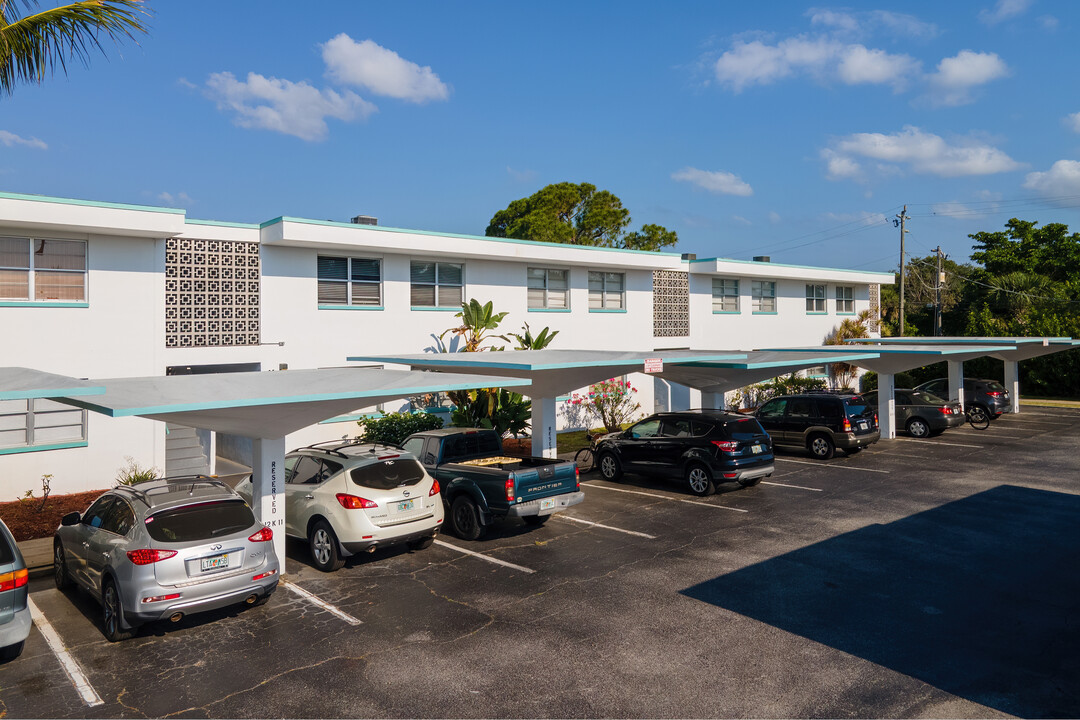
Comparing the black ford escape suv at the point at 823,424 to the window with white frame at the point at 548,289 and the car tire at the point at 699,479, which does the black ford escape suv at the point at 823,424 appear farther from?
the window with white frame at the point at 548,289

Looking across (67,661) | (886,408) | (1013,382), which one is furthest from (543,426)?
(1013,382)

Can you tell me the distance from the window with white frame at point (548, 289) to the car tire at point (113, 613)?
646 inches

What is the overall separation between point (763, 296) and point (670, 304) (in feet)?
20.0

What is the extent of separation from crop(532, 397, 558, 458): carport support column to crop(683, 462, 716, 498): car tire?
2.84 m

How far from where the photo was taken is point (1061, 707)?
5.92m

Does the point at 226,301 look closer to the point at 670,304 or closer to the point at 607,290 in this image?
the point at 607,290

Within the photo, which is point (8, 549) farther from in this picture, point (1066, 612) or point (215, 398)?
point (1066, 612)

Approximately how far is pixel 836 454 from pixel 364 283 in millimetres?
13683

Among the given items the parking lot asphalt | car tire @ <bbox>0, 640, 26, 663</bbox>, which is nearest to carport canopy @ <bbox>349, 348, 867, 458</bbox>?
the parking lot asphalt

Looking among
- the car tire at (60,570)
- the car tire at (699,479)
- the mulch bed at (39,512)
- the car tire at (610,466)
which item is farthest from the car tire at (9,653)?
the car tire at (610,466)

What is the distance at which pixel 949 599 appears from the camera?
850cm

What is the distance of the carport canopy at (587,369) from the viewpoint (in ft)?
43.5

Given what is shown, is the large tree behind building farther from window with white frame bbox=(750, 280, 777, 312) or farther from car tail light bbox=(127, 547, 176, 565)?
car tail light bbox=(127, 547, 176, 565)

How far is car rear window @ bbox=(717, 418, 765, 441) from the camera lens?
46.8ft
